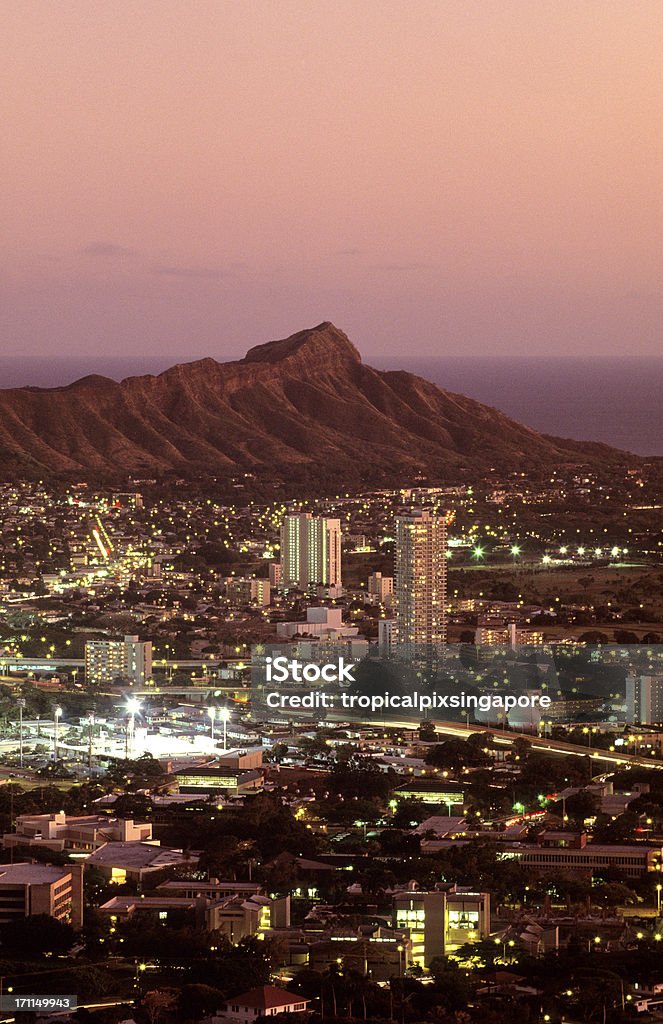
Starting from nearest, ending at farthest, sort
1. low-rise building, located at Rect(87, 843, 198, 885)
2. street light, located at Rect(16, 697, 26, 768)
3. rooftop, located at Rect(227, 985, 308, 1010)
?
rooftop, located at Rect(227, 985, 308, 1010) < low-rise building, located at Rect(87, 843, 198, 885) < street light, located at Rect(16, 697, 26, 768)

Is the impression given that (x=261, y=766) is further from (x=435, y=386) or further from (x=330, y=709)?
(x=435, y=386)

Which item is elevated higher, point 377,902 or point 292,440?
point 292,440

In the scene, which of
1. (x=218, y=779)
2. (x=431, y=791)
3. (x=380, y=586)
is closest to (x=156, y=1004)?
(x=431, y=791)

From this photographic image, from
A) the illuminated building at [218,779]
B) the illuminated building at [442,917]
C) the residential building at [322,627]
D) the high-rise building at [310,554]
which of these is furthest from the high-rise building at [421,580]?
the illuminated building at [442,917]

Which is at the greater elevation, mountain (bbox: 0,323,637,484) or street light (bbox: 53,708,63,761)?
mountain (bbox: 0,323,637,484)

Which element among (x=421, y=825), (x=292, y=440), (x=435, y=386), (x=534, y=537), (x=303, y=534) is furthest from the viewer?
(x=435, y=386)

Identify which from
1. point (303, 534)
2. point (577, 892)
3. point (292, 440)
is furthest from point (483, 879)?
point (292, 440)

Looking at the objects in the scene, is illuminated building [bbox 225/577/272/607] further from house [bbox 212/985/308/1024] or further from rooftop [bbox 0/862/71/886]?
house [bbox 212/985/308/1024]

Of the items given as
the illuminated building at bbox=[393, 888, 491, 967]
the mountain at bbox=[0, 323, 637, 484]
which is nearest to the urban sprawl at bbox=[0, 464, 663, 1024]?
the illuminated building at bbox=[393, 888, 491, 967]
